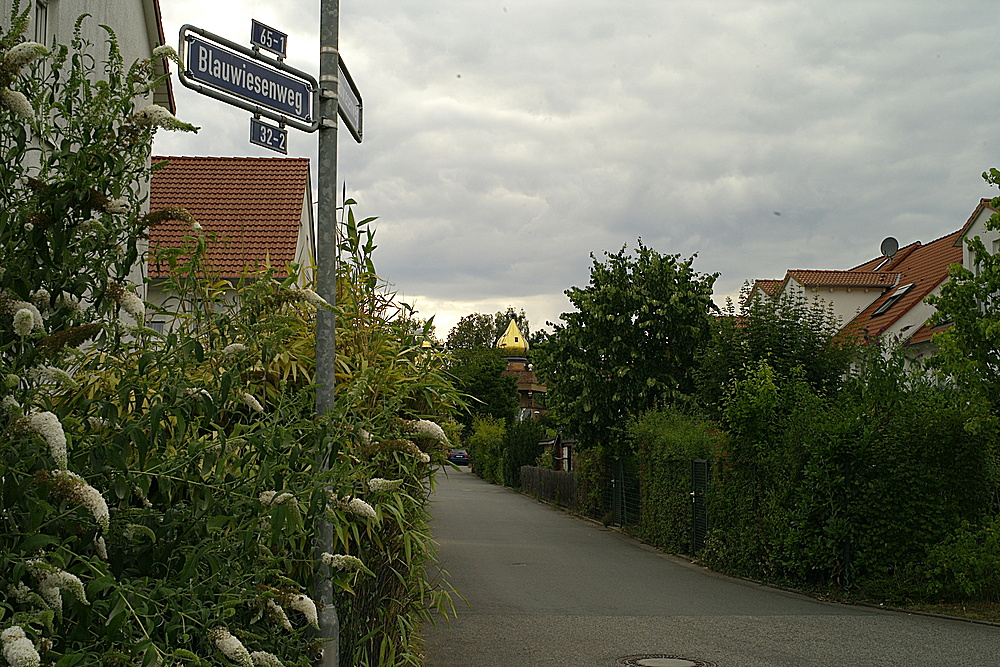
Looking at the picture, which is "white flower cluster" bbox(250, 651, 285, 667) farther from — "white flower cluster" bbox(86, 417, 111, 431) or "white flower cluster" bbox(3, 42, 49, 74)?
"white flower cluster" bbox(3, 42, 49, 74)

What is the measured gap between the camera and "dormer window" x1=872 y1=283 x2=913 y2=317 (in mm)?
39438

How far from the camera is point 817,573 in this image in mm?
14750

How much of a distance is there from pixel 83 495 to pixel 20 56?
4.27 feet

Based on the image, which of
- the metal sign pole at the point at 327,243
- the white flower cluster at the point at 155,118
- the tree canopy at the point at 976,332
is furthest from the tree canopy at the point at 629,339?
the white flower cluster at the point at 155,118

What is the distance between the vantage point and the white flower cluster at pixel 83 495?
8.79 feet

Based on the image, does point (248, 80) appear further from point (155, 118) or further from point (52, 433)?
point (52, 433)

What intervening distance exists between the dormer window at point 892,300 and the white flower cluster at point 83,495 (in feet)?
132

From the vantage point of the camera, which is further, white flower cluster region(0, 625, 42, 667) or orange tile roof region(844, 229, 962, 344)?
orange tile roof region(844, 229, 962, 344)

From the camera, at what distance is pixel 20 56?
9.71ft

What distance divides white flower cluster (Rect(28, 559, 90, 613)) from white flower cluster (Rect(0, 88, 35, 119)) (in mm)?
1307

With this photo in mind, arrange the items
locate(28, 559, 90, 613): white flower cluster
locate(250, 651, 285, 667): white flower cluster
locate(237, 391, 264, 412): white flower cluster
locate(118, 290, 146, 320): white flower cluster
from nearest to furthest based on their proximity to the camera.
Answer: locate(28, 559, 90, 613): white flower cluster
locate(118, 290, 146, 320): white flower cluster
locate(250, 651, 285, 667): white flower cluster
locate(237, 391, 264, 412): white flower cluster

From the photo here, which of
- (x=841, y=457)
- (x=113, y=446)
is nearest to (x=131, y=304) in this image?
(x=113, y=446)

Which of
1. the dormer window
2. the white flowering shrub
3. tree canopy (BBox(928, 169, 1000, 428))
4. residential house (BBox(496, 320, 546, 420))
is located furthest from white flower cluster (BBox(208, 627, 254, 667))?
residential house (BBox(496, 320, 546, 420))

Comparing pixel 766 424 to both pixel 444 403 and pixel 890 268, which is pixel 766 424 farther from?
pixel 890 268
